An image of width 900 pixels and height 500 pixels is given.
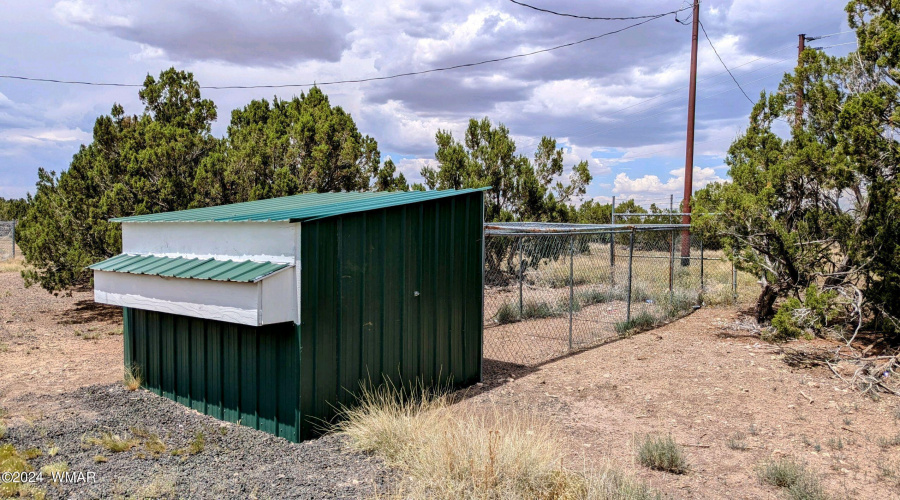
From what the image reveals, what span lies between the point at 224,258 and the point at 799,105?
9.32 metres

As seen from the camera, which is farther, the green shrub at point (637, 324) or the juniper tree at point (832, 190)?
the green shrub at point (637, 324)

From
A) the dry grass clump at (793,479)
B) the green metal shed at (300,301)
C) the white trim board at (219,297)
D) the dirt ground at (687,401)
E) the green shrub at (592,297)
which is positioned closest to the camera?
the dry grass clump at (793,479)

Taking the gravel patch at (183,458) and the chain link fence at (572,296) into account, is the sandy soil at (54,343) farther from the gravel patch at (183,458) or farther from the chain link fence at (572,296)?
the chain link fence at (572,296)

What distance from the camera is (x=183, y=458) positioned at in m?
4.77

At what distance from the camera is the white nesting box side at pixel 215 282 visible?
4.94 meters

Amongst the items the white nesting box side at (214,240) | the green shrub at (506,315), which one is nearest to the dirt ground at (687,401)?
the white nesting box side at (214,240)

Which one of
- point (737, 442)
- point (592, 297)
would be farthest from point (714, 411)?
point (592, 297)

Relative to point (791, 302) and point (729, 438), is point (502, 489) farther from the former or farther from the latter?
point (791, 302)

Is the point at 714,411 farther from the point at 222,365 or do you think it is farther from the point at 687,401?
the point at 222,365

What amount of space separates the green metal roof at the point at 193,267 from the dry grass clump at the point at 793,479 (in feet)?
13.0

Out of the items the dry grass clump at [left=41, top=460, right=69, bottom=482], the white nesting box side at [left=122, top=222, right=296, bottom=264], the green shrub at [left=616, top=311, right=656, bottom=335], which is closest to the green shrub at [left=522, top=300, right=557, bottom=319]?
the green shrub at [left=616, top=311, right=656, bottom=335]

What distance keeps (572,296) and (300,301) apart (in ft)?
18.5

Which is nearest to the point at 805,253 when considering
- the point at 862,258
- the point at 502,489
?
the point at 862,258

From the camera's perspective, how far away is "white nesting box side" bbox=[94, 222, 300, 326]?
4.94 meters
